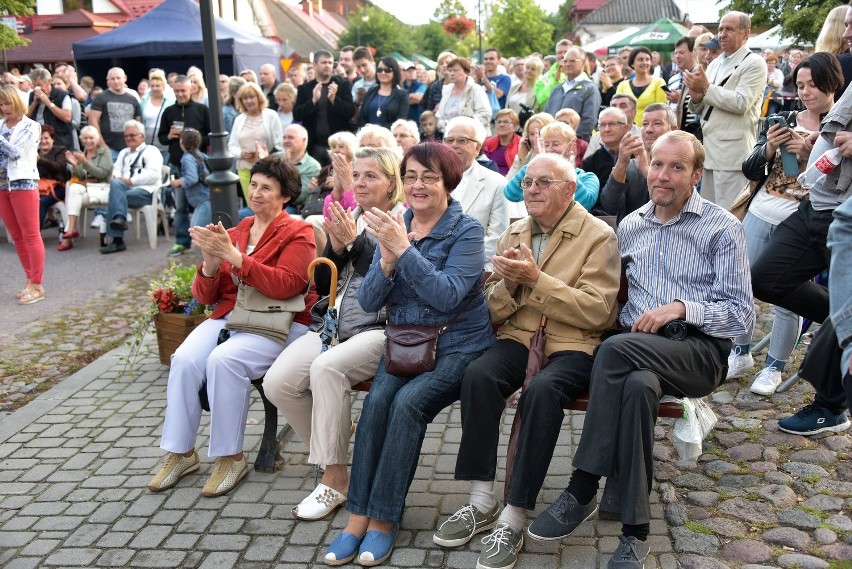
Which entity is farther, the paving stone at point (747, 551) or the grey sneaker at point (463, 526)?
the grey sneaker at point (463, 526)

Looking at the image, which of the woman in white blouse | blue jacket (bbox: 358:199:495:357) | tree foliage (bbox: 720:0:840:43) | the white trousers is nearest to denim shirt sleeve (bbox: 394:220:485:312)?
blue jacket (bbox: 358:199:495:357)

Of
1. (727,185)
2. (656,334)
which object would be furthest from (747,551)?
(727,185)

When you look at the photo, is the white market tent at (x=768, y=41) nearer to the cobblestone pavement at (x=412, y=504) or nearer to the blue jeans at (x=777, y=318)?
the blue jeans at (x=777, y=318)

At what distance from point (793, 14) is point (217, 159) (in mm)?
21235

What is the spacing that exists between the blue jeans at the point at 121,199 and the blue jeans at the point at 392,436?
7861 millimetres

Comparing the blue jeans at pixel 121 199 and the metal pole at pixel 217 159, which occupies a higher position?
the metal pole at pixel 217 159

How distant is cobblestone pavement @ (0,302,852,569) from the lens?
11.8ft

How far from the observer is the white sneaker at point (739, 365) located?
17.8ft

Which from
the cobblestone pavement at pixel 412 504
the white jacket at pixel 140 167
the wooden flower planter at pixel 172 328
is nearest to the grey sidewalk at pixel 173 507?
the cobblestone pavement at pixel 412 504

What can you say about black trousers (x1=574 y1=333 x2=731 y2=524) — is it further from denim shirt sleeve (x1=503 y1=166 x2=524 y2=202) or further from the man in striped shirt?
denim shirt sleeve (x1=503 y1=166 x2=524 y2=202)

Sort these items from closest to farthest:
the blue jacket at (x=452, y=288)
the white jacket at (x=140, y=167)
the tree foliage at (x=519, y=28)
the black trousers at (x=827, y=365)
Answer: the black trousers at (x=827, y=365) < the blue jacket at (x=452, y=288) < the white jacket at (x=140, y=167) < the tree foliage at (x=519, y=28)

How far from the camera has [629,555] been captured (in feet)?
11.0

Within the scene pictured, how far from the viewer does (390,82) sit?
10477 millimetres

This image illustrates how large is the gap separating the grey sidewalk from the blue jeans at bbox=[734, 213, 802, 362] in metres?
1.34
